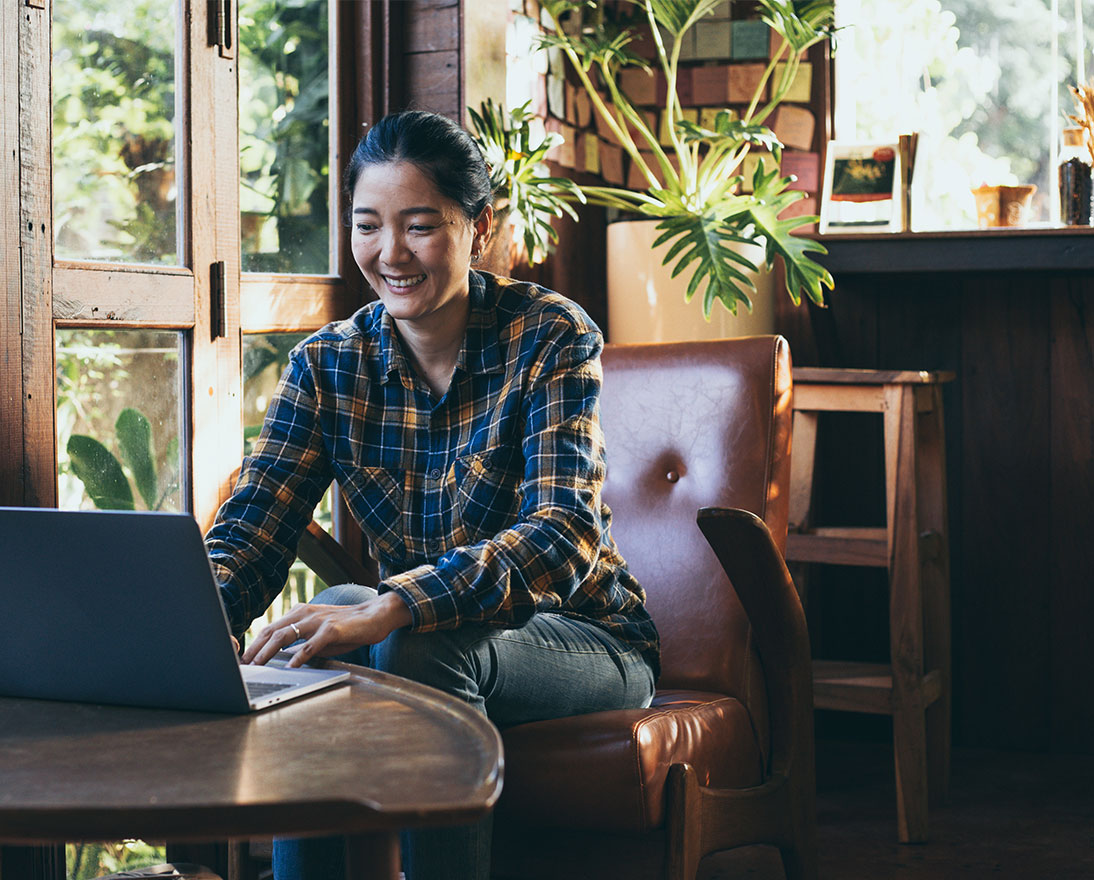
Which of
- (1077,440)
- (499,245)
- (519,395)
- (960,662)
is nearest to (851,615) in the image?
(960,662)

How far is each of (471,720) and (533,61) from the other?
2046mm

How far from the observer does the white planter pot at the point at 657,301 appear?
8.77 feet

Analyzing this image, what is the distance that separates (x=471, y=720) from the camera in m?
0.98

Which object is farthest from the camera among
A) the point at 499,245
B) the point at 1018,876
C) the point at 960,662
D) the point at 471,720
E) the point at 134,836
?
the point at 960,662

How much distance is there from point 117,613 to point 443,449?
70 centimetres

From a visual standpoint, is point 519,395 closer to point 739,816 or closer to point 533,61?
point 739,816

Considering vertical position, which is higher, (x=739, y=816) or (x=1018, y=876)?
Result: (x=739, y=816)

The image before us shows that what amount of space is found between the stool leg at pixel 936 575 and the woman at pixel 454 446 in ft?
3.44

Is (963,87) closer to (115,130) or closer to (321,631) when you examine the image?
(115,130)

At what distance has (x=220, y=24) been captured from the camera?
2.05 meters

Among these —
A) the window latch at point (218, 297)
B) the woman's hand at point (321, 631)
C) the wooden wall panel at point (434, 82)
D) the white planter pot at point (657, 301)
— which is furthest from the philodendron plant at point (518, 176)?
the woman's hand at point (321, 631)

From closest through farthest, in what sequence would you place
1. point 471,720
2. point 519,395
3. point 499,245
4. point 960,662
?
point 471,720, point 519,395, point 499,245, point 960,662

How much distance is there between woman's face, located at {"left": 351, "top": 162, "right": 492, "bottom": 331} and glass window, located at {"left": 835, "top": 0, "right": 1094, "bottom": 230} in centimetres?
151

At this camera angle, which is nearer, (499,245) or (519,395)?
(519,395)
